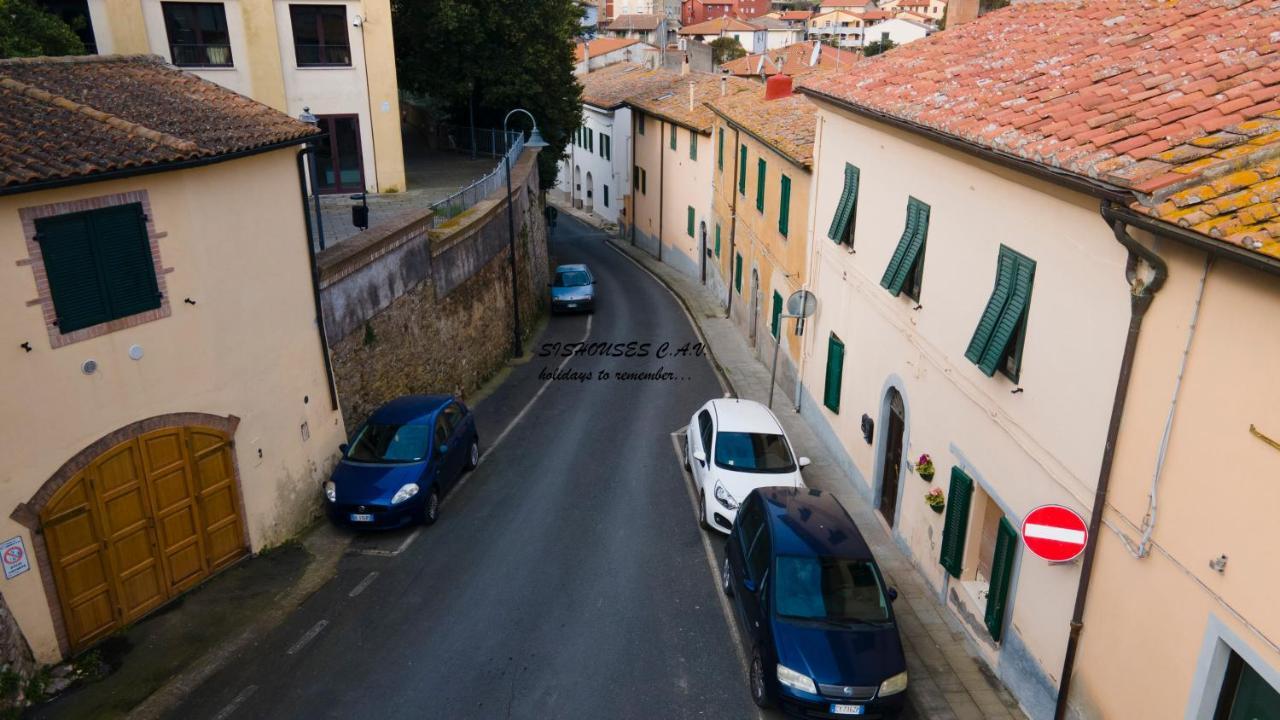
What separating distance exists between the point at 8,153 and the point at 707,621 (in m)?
9.80

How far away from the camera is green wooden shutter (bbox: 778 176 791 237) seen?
21170 mm

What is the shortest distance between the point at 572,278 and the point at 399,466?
1891 centimetres

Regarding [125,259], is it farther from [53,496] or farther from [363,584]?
[363,584]

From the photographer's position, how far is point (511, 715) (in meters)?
9.51

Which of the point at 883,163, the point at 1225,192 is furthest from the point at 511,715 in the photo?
the point at 883,163

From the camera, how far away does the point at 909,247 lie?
43.3ft

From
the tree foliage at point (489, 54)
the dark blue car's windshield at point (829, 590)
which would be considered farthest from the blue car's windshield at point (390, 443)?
the tree foliage at point (489, 54)

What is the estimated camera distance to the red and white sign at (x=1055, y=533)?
8.39 meters

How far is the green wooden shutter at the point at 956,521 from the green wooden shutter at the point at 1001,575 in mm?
801

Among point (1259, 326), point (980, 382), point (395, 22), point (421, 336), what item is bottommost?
point (421, 336)

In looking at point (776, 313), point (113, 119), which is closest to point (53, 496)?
point (113, 119)

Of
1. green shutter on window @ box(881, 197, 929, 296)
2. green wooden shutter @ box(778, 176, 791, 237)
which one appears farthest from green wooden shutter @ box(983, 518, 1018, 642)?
green wooden shutter @ box(778, 176, 791, 237)

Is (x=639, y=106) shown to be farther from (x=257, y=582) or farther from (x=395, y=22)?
(x=257, y=582)

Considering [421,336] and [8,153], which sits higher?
[8,153]
